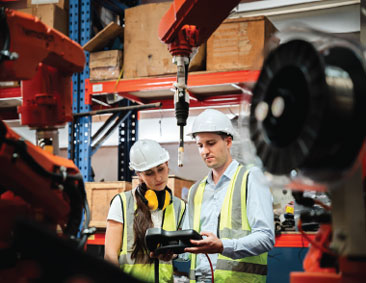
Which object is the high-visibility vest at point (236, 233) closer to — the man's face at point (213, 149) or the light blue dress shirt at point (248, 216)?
the light blue dress shirt at point (248, 216)

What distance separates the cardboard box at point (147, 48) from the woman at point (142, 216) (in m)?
1.63

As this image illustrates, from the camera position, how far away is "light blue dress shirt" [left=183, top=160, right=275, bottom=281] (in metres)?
2.61

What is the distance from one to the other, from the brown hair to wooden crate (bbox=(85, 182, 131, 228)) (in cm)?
162

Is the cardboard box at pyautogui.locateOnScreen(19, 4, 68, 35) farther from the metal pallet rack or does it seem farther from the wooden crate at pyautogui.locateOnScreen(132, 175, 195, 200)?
the wooden crate at pyautogui.locateOnScreen(132, 175, 195, 200)

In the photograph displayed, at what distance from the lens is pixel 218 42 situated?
4.76m

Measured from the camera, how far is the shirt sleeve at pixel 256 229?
102 inches

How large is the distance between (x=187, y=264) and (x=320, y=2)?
3304 millimetres

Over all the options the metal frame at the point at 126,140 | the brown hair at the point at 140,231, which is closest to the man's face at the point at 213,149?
the brown hair at the point at 140,231

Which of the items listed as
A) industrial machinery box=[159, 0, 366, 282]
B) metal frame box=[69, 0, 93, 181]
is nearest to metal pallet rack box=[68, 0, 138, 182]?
metal frame box=[69, 0, 93, 181]

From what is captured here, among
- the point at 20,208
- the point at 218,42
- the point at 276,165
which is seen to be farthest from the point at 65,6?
the point at 276,165

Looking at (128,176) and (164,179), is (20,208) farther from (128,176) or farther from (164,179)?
(128,176)

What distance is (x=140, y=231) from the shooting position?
317cm

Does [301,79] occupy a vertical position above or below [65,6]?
below

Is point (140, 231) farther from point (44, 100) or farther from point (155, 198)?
point (44, 100)
